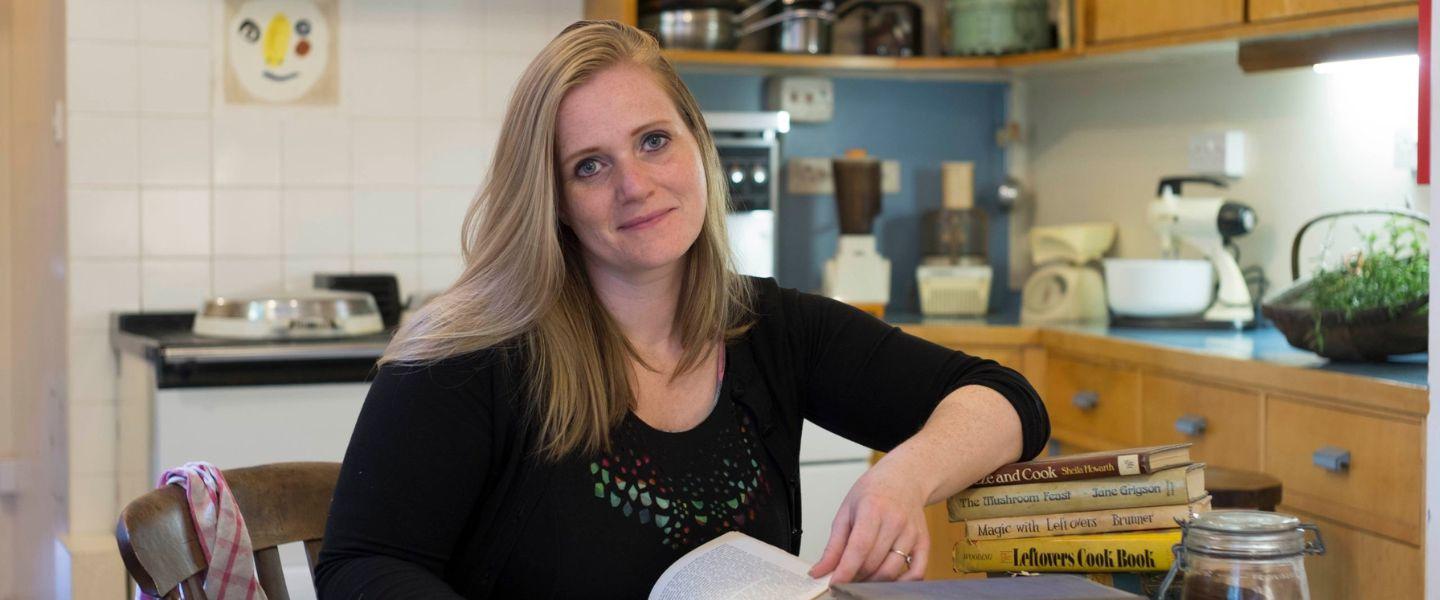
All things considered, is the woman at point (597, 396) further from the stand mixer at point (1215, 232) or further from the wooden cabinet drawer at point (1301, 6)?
the stand mixer at point (1215, 232)

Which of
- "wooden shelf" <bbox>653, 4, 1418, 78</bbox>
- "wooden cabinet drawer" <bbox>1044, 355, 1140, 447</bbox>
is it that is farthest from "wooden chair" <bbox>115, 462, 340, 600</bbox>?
"wooden cabinet drawer" <bbox>1044, 355, 1140, 447</bbox>

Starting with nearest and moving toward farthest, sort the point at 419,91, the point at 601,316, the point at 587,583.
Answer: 1. the point at 587,583
2. the point at 601,316
3. the point at 419,91

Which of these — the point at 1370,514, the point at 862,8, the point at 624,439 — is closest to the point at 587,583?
the point at 624,439

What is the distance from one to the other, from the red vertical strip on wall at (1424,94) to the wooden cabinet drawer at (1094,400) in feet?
3.41

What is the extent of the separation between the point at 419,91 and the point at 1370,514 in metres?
2.22

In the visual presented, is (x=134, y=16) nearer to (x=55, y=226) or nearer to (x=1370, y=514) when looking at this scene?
(x=55, y=226)

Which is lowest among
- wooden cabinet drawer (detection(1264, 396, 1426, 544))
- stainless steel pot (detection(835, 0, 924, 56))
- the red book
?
wooden cabinet drawer (detection(1264, 396, 1426, 544))

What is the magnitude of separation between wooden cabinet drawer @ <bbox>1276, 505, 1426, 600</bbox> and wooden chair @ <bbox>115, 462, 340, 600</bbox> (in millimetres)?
1537

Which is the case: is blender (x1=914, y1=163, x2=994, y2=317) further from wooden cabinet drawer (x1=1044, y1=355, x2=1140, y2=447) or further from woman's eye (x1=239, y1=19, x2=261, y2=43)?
woman's eye (x1=239, y1=19, x2=261, y2=43)

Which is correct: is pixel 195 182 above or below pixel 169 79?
below

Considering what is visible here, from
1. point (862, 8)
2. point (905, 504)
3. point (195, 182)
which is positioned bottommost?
point (905, 504)

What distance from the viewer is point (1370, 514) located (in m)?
2.25

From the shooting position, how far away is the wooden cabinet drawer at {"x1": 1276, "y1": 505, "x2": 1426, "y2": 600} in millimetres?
2186

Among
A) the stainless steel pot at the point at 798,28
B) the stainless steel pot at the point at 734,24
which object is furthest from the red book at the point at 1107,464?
the stainless steel pot at the point at 798,28
